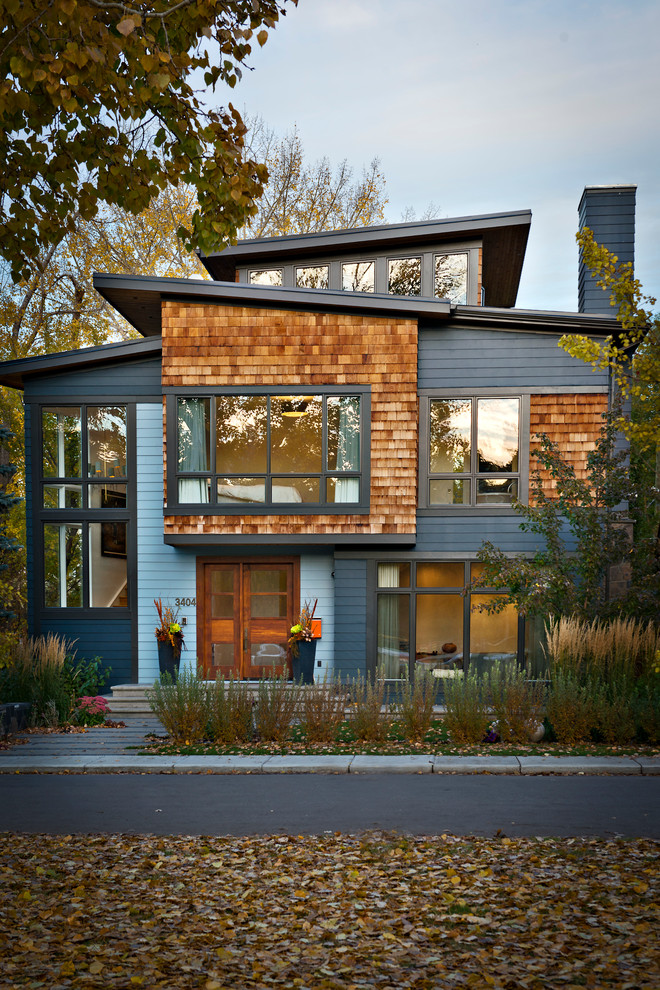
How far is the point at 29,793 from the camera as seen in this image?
8.71 m

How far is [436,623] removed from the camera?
47.3 ft

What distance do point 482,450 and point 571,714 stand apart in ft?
17.2

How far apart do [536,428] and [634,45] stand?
5854 millimetres

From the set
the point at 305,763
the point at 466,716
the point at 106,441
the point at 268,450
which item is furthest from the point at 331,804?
the point at 106,441

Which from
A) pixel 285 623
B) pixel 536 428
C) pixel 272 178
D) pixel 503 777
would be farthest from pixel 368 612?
pixel 272 178

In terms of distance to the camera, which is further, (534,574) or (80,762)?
(534,574)

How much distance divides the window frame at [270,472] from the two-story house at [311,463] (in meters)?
0.03

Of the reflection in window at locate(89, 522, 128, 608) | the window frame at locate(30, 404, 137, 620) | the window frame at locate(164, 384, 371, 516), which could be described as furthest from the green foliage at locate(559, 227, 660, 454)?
the reflection in window at locate(89, 522, 128, 608)

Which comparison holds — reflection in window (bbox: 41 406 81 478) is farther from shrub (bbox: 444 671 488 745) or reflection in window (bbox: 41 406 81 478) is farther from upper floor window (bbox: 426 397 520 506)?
shrub (bbox: 444 671 488 745)

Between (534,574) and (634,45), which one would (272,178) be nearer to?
(634,45)

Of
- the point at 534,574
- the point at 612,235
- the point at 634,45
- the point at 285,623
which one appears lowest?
the point at 285,623

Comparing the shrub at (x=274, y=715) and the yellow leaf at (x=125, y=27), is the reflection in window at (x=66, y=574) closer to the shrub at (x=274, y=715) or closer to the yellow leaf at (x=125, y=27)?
the shrub at (x=274, y=715)

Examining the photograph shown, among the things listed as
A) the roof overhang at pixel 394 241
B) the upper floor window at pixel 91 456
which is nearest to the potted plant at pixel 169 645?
the upper floor window at pixel 91 456

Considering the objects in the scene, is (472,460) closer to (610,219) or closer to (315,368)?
(315,368)
